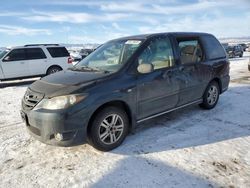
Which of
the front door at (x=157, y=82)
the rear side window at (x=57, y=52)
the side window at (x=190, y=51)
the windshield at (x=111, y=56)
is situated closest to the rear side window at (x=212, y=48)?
the side window at (x=190, y=51)

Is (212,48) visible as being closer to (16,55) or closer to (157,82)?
(157,82)

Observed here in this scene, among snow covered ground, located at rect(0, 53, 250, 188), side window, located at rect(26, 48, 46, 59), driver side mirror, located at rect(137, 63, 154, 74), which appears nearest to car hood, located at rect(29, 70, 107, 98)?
driver side mirror, located at rect(137, 63, 154, 74)

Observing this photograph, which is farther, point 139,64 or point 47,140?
point 139,64

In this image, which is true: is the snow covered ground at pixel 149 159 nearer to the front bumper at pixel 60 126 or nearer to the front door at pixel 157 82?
the front bumper at pixel 60 126

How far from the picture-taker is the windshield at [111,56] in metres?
4.46

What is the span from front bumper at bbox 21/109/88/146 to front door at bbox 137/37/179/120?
1.10 meters

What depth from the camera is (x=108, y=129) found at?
13.3ft

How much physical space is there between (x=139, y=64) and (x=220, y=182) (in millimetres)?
2171

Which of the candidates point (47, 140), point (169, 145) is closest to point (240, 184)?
point (169, 145)

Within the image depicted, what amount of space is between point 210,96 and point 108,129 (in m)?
3.04

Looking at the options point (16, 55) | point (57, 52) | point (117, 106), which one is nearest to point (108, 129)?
point (117, 106)

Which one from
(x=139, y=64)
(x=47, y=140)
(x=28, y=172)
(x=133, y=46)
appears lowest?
(x=28, y=172)

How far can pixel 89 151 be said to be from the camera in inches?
162

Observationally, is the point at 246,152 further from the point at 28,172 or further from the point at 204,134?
the point at 28,172
